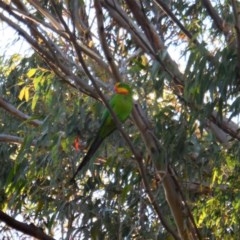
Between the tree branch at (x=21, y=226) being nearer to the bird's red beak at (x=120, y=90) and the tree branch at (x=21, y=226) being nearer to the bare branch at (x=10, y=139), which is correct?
the bird's red beak at (x=120, y=90)

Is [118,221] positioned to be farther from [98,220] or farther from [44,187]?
[44,187]

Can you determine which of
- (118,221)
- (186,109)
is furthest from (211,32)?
(118,221)

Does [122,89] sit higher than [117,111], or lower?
higher

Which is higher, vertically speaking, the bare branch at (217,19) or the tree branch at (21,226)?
the bare branch at (217,19)

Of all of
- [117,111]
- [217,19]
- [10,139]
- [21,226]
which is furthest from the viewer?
[10,139]

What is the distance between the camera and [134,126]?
4.07m

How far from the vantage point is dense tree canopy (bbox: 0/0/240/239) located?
344cm

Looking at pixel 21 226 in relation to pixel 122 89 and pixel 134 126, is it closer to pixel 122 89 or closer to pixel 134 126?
pixel 122 89

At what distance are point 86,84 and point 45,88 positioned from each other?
0.48 meters

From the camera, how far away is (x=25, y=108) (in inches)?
195

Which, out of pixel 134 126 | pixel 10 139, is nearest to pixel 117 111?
pixel 134 126

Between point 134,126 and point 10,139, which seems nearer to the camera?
point 134,126

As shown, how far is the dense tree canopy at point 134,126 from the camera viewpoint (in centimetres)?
344

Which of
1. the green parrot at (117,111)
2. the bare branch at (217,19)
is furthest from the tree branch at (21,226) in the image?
the bare branch at (217,19)
